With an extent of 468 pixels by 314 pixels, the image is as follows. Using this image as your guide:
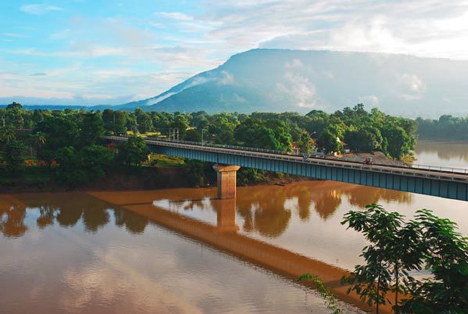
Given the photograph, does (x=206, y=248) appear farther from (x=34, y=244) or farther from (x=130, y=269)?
(x=34, y=244)

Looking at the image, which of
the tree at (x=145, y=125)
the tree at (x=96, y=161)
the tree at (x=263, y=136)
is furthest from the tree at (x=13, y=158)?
the tree at (x=145, y=125)

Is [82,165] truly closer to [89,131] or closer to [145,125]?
[89,131]

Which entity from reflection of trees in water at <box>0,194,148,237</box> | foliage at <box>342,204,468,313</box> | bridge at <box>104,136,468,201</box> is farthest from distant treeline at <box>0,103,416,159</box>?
foliage at <box>342,204,468,313</box>

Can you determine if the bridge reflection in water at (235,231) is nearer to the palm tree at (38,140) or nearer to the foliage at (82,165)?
the foliage at (82,165)

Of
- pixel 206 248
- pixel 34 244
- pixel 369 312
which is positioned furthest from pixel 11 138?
pixel 369 312

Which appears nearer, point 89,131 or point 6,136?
point 6,136

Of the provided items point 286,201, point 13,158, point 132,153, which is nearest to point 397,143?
point 286,201

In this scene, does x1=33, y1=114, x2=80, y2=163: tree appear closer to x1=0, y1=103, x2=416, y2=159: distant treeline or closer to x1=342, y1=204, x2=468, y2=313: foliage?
x1=0, y1=103, x2=416, y2=159: distant treeline
